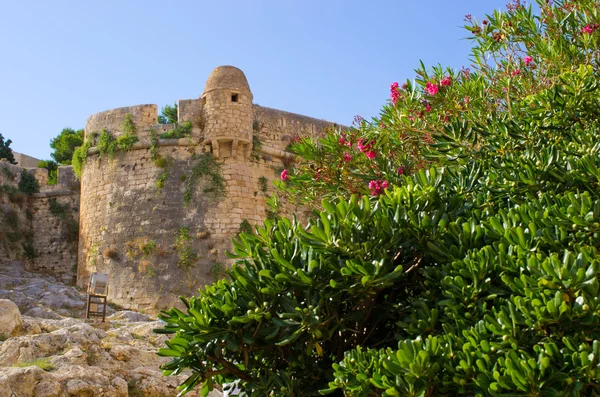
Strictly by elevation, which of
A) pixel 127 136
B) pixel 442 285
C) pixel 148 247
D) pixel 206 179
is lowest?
pixel 442 285

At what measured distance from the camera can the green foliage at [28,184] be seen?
70.8 ft

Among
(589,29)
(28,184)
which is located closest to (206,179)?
(28,184)

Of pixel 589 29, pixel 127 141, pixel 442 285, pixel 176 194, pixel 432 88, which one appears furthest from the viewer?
pixel 127 141

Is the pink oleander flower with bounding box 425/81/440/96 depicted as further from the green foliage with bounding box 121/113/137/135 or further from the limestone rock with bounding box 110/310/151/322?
the green foliage with bounding box 121/113/137/135

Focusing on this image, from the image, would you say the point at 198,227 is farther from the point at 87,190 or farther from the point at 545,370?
the point at 545,370

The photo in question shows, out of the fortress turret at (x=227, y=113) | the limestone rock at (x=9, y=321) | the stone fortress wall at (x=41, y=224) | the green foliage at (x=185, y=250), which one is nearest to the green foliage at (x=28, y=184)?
the stone fortress wall at (x=41, y=224)

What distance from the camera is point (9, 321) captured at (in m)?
9.45

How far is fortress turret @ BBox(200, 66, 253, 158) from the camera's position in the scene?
18.9 meters

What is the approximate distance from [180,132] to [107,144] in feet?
6.35

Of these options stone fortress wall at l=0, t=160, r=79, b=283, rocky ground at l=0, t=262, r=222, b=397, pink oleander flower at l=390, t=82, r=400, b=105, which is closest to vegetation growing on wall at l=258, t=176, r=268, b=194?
stone fortress wall at l=0, t=160, r=79, b=283

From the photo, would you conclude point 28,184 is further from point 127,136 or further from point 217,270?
point 217,270

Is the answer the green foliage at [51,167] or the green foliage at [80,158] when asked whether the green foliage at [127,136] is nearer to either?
the green foliage at [80,158]

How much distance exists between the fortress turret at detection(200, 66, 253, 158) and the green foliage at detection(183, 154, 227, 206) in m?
0.29

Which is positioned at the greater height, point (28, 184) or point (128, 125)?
point (128, 125)
